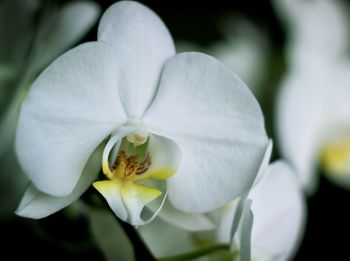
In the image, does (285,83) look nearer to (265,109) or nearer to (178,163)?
(265,109)

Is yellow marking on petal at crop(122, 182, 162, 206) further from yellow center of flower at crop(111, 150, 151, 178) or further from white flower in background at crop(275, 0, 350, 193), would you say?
white flower in background at crop(275, 0, 350, 193)

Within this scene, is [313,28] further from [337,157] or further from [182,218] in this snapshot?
[182,218]

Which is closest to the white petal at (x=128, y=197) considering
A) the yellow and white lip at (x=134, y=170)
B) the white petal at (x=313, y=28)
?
the yellow and white lip at (x=134, y=170)

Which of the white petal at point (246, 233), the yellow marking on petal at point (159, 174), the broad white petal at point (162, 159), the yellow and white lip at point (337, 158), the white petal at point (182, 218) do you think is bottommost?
the yellow and white lip at point (337, 158)

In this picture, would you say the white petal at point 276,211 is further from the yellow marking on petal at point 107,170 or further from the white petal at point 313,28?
the white petal at point 313,28

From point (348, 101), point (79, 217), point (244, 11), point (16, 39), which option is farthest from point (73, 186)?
point (244, 11)

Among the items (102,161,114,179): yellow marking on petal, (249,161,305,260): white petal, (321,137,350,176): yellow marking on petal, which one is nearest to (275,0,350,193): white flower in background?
(321,137,350,176): yellow marking on petal

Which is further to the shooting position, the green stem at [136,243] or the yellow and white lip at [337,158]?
the yellow and white lip at [337,158]
